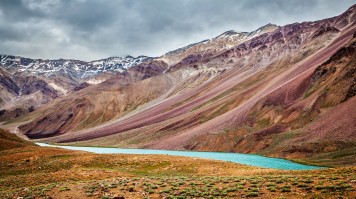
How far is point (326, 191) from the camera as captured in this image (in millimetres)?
23672

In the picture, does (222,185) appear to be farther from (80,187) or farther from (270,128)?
(270,128)

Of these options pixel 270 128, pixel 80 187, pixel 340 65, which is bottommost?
pixel 80 187

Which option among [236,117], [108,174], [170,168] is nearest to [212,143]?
[236,117]

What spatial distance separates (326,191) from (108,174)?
83.4 ft

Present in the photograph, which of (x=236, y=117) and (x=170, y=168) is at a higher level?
(x=236, y=117)

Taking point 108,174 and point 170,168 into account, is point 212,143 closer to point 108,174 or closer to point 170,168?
point 170,168

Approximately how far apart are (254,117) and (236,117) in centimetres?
1079

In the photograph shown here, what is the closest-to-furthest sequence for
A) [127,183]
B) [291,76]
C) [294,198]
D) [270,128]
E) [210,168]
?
[294,198], [127,183], [210,168], [270,128], [291,76]

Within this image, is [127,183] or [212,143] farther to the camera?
[212,143]

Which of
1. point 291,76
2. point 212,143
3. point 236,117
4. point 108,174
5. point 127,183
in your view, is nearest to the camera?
point 127,183

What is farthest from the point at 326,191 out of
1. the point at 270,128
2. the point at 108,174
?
the point at 270,128

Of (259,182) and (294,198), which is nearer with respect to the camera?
(294,198)

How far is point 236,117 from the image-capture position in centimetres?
15525

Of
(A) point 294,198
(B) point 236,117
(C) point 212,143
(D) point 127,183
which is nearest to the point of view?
(A) point 294,198
